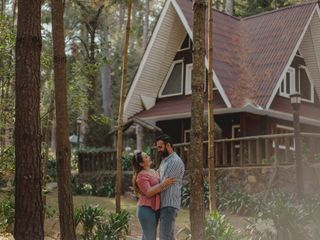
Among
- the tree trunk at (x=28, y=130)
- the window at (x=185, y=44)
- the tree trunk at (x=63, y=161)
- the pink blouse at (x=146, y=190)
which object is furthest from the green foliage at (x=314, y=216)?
the window at (x=185, y=44)

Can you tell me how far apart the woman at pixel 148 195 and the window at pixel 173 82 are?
13.4 metres

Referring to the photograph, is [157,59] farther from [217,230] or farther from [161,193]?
[161,193]

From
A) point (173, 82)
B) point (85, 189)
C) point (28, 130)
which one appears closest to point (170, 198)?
point (28, 130)

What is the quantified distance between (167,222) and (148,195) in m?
0.36

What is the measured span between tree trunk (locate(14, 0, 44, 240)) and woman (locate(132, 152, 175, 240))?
1568 mm

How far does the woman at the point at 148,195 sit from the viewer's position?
17.9 ft

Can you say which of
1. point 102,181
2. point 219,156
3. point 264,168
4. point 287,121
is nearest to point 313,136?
point 264,168

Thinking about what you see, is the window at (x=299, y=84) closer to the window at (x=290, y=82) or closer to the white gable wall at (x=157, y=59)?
the window at (x=290, y=82)

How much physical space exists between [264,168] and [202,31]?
333 inches

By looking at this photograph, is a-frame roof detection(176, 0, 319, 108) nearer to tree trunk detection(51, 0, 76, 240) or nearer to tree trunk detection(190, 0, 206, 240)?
tree trunk detection(190, 0, 206, 240)

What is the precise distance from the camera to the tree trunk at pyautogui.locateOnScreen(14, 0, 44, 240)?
4.08 m

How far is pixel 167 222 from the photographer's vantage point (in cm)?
547

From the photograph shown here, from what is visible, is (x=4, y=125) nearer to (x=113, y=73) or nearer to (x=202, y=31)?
(x=202, y=31)

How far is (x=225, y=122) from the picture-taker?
18.0 m
